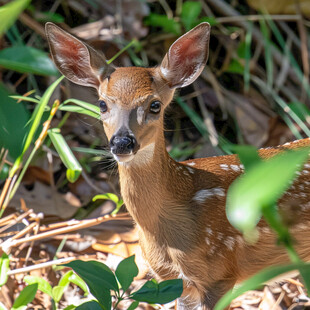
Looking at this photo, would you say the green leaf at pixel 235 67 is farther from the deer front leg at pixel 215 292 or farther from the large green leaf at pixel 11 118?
the large green leaf at pixel 11 118

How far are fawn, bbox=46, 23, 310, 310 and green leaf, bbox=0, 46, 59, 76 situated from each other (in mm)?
1179

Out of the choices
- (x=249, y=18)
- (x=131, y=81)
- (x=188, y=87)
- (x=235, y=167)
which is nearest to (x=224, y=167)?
(x=235, y=167)

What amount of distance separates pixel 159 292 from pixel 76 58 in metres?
1.14

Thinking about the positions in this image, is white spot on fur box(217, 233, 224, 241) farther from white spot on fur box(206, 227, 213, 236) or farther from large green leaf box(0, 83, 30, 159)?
large green leaf box(0, 83, 30, 159)

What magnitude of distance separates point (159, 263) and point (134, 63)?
221 cm

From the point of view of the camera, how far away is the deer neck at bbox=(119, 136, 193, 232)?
93.5 inches

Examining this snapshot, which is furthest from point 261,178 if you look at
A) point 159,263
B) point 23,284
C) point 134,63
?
point 134,63

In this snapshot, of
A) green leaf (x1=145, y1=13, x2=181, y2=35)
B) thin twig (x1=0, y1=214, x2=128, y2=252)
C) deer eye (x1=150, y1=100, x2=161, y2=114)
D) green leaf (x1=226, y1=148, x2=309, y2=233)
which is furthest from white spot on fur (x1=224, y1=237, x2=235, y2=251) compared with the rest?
green leaf (x1=145, y1=13, x2=181, y2=35)

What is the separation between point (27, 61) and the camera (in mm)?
1030

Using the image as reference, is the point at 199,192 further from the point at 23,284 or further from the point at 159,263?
the point at 23,284

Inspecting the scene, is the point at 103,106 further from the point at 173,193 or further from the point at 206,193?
the point at 206,193

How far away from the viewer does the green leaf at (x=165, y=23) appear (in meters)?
4.29

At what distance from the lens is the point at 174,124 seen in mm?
4492

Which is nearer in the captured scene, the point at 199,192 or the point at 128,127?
the point at 128,127
